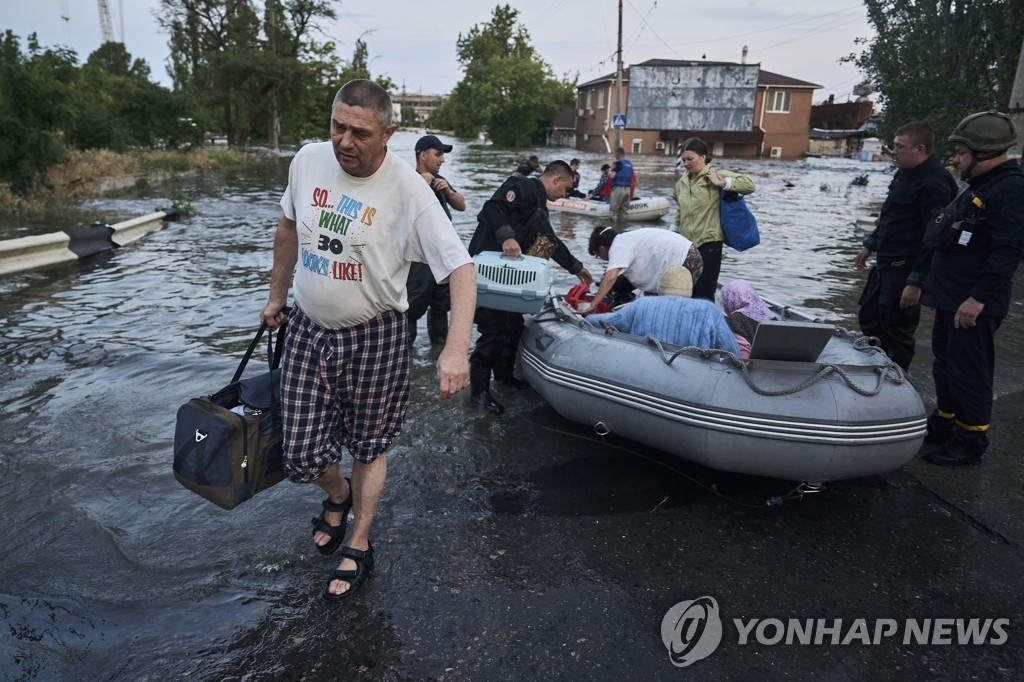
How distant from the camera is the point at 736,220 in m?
5.79

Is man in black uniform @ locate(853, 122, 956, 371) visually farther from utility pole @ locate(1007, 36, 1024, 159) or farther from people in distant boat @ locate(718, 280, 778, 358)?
utility pole @ locate(1007, 36, 1024, 159)

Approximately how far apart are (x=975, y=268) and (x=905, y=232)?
91cm

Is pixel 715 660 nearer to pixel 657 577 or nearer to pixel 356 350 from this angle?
pixel 657 577

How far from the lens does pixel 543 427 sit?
185 inches

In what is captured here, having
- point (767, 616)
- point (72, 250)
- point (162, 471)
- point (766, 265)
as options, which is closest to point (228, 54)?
point (72, 250)

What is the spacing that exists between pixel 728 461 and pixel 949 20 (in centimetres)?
1880

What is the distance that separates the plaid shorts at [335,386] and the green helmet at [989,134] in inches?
132

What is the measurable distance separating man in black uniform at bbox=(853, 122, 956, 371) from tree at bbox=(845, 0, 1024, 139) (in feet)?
44.2

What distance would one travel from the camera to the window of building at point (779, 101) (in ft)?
165

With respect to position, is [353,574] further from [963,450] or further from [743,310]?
[963,450]

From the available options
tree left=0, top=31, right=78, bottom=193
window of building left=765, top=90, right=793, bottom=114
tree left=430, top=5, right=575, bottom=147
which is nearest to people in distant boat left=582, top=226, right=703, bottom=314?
tree left=0, top=31, right=78, bottom=193

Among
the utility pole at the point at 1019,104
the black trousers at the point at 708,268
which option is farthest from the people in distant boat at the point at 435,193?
the utility pole at the point at 1019,104

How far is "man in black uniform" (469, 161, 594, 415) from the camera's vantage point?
493cm

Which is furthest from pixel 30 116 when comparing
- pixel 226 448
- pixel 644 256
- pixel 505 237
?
pixel 226 448
